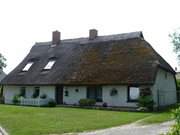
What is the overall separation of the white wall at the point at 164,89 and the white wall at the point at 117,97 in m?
2.39

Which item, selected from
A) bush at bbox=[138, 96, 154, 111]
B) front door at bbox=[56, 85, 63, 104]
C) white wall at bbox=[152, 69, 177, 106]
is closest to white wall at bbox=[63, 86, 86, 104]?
front door at bbox=[56, 85, 63, 104]

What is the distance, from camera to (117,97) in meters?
33.3

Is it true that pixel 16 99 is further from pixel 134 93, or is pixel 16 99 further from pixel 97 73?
pixel 134 93

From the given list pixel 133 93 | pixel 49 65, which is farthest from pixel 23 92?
pixel 133 93

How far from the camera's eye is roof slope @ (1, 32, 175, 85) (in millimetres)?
32844

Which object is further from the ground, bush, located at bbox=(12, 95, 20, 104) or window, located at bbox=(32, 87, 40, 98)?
window, located at bbox=(32, 87, 40, 98)

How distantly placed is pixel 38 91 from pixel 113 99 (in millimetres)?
9977

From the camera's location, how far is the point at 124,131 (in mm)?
16094

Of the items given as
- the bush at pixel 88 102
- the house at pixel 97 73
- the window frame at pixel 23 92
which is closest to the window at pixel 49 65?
the house at pixel 97 73

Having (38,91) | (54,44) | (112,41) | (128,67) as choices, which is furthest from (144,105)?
(54,44)

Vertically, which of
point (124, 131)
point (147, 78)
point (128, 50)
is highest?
point (128, 50)

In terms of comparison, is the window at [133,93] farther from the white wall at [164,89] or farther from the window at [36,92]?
the window at [36,92]

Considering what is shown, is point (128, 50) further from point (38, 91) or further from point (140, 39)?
point (38, 91)

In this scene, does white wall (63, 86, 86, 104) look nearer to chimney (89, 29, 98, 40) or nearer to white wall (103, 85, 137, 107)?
white wall (103, 85, 137, 107)
